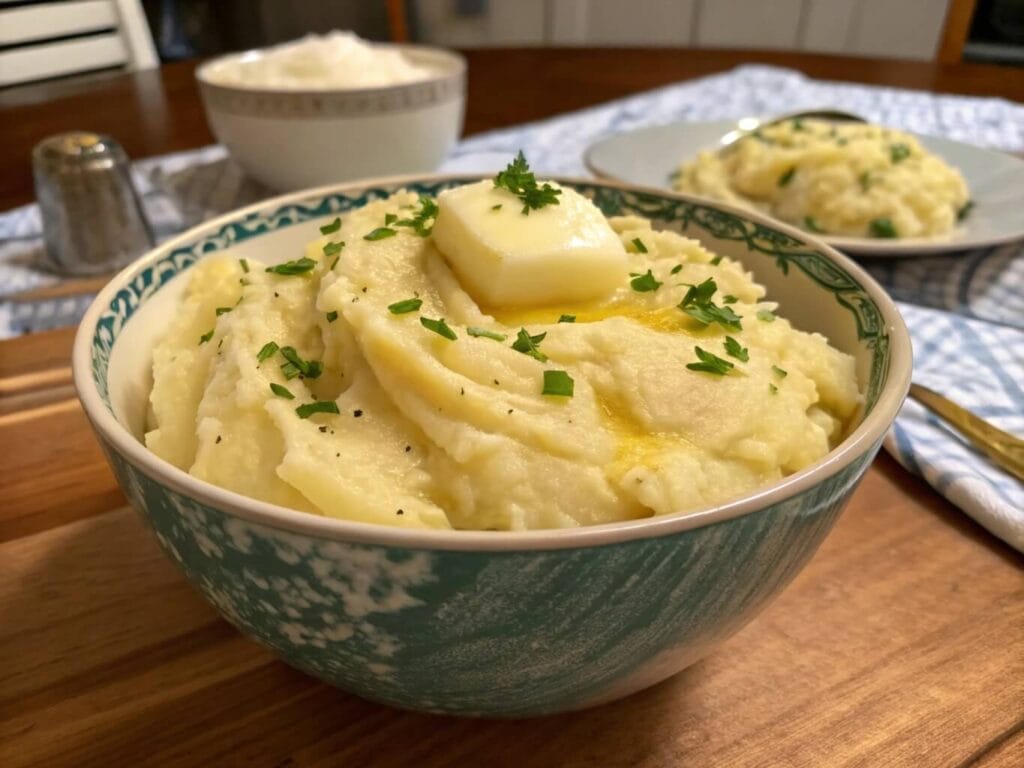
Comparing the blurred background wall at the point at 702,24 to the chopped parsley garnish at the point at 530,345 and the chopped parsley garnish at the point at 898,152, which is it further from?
the chopped parsley garnish at the point at 530,345

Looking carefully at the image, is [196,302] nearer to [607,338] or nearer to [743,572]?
[607,338]

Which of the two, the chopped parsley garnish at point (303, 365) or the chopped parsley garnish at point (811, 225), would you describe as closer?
the chopped parsley garnish at point (303, 365)

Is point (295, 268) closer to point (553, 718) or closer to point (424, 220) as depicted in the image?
point (424, 220)

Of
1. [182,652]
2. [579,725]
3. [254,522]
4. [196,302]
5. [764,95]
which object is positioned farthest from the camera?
[764,95]

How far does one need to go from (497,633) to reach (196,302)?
699 millimetres

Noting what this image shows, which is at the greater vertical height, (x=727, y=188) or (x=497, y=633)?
(x=497, y=633)

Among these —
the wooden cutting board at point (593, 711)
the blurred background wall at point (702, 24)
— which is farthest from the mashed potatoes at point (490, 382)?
the blurred background wall at point (702, 24)

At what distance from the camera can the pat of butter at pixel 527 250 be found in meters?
1.01

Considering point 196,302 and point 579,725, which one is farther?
point 196,302

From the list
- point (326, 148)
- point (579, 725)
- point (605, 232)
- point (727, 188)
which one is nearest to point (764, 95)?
point (727, 188)

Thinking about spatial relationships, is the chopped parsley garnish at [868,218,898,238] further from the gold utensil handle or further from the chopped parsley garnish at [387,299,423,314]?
the chopped parsley garnish at [387,299,423,314]

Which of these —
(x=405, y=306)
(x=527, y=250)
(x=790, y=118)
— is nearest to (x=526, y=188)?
(x=527, y=250)

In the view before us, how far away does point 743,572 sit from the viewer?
759 mm

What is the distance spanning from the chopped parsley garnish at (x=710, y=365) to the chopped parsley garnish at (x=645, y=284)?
0.52ft
